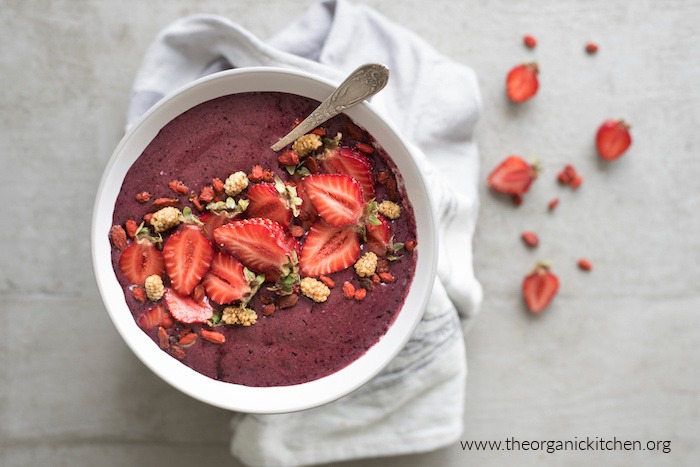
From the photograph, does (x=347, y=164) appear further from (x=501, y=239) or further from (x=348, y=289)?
(x=501, y=239)

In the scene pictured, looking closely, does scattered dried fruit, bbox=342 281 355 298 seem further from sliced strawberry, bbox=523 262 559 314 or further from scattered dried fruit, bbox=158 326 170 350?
sliced strawberry, bbox=523 262 559 314

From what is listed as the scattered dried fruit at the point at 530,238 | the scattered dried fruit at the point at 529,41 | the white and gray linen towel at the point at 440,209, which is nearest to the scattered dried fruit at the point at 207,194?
the white and gray linen towel at the point at 440,209

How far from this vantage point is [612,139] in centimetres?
221

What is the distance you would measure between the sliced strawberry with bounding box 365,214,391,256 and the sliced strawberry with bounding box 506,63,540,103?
84cm

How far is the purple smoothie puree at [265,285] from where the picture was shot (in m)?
1.58

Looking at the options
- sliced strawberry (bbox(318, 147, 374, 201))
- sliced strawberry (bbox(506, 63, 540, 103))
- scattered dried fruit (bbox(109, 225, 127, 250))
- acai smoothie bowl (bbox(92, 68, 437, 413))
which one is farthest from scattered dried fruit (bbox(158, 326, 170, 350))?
sliced strawberry (bbox(506, 63, 540, 103))

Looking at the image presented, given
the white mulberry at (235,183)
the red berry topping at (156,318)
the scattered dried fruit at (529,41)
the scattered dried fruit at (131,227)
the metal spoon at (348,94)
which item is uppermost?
the scattered dried fruit at (529,41)

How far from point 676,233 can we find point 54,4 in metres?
2.17

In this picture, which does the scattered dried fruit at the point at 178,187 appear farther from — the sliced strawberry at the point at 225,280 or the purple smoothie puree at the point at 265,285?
the sliced strawberry at the point at 225,280

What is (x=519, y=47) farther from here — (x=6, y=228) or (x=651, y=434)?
(x=6, y=228)

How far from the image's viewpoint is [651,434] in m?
2.27

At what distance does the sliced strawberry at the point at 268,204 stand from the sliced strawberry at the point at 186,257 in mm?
139

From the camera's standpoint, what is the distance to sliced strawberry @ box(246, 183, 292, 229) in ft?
5.12

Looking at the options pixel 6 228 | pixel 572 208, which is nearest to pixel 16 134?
pixel 6 228
